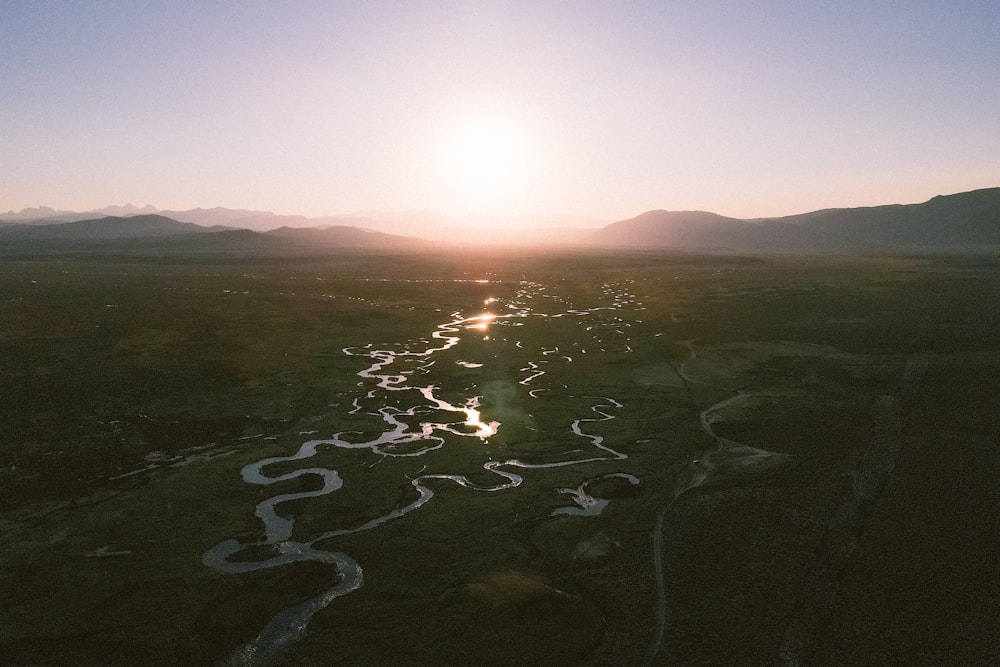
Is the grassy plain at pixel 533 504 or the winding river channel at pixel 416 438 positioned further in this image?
the winding river channel at pixel 416 438

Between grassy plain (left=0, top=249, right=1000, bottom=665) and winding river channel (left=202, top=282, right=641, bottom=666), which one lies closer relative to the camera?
grassy plain (left=0, top=249, right=1000, bottom=665)

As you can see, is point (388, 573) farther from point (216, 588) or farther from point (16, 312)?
point (16, 312)

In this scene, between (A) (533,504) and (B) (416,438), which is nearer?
(A) (533,504)
